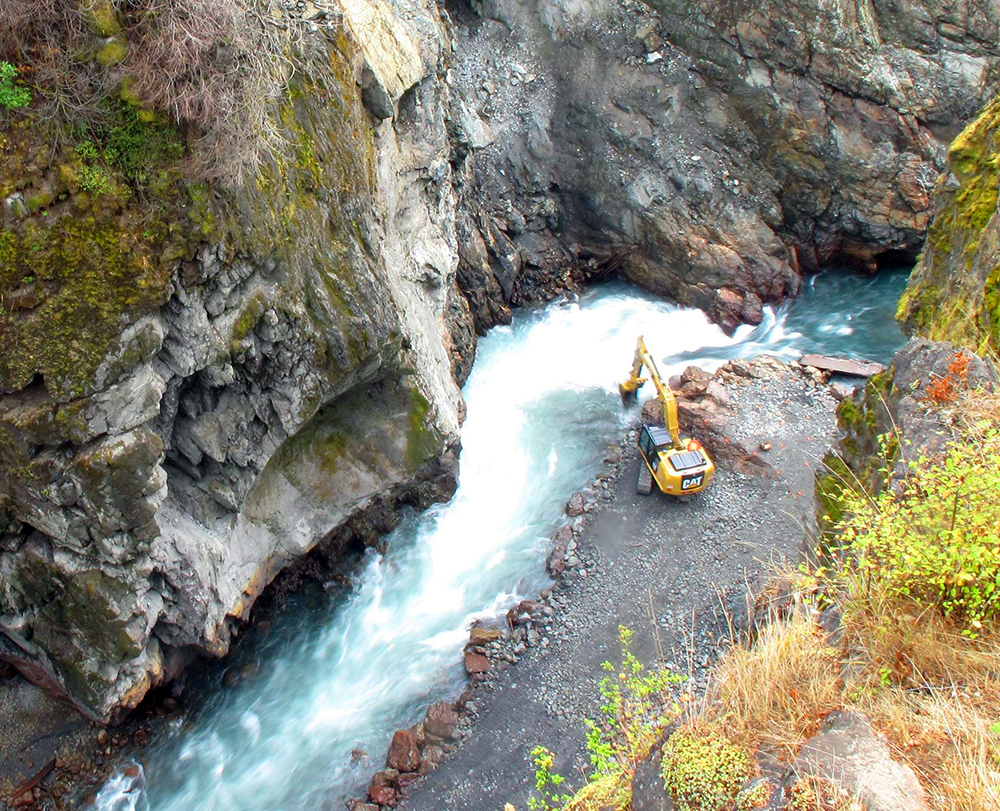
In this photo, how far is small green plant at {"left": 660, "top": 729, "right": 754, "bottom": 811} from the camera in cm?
514

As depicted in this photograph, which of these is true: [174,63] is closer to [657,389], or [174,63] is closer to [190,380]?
[190,380]

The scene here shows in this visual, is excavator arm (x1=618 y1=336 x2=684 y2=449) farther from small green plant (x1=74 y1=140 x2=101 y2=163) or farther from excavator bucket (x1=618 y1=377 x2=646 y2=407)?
small green plant (x1=74 y1=140 x2=101 y2=163)

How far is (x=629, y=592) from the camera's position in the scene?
47.9 ft

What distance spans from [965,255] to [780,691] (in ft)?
22.3

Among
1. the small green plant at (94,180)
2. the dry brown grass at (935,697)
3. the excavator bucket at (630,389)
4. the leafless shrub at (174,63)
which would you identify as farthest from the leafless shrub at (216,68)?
the excavator bucket at (630,389)

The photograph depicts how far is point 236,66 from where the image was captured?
928 centimetres

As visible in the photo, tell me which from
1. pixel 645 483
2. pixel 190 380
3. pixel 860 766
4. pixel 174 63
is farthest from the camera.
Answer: pixel 645 483

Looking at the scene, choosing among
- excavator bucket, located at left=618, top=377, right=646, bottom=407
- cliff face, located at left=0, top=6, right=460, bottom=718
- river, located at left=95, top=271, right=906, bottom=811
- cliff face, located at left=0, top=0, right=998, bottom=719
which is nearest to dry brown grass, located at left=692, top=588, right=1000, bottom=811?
cliff face, located at left=0, top=6, right=460, bottom=718

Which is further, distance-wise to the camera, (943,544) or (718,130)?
(718,130)

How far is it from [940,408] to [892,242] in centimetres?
1954

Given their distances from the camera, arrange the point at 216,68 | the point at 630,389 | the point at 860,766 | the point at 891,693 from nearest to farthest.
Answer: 1. the point at 860,766
2. the point at 891,693
3. the point at 216,68
4. the point at 630,389

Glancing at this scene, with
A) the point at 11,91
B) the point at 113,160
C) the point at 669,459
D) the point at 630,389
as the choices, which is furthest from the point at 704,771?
the point at 630,389

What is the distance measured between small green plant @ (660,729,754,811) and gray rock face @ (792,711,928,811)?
0.45 m

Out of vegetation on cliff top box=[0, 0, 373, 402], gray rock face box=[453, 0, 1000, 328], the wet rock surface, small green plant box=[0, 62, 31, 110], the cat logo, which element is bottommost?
the wet rock surface
